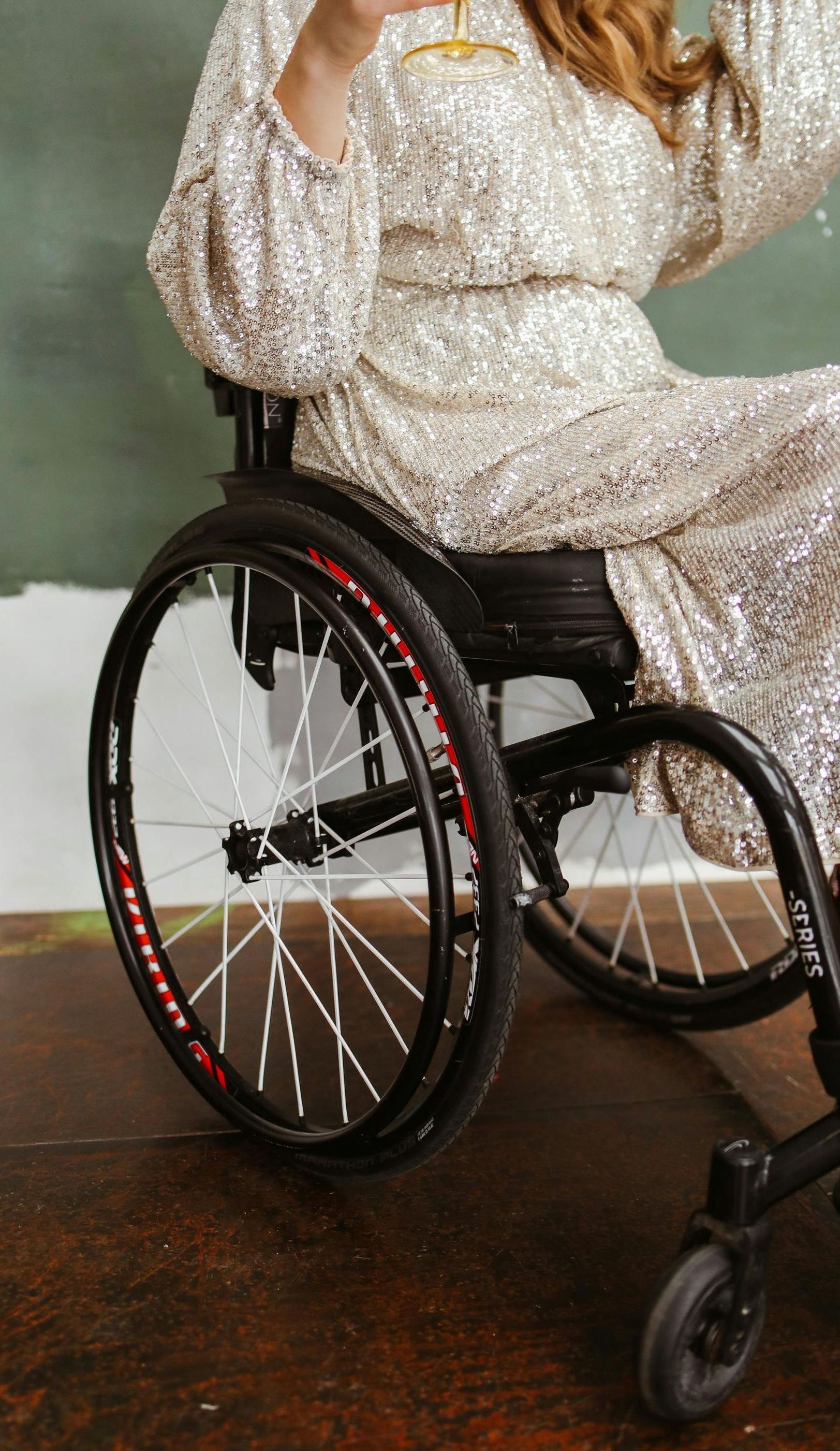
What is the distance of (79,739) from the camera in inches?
60.0

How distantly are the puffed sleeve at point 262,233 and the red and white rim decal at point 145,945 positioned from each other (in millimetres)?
496

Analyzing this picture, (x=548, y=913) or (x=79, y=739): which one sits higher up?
(x=79, y=739)

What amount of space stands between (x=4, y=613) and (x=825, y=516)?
1.13m

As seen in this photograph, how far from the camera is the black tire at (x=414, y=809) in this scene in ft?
2.47

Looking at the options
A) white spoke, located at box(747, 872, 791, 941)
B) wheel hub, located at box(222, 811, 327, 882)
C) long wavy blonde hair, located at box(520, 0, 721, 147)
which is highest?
long wavy blonde hair, located at box(520, 0, 721, 147)

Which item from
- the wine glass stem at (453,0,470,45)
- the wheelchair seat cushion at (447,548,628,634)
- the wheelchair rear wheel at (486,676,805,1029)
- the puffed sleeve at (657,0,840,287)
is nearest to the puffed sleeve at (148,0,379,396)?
the wine glass stem at (453,0,470,45)

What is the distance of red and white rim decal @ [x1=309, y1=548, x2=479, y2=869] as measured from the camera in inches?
29.9

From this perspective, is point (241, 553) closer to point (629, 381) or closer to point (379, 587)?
point (379, 587)

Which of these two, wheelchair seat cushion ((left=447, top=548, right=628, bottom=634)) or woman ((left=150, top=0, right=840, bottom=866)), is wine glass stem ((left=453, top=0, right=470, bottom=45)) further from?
wheelchair seat cushion ((left=447, top=548, right=628, bottom=634))

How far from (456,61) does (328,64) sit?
93 mm

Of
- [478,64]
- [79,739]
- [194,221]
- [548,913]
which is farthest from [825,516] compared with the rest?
[79,739]

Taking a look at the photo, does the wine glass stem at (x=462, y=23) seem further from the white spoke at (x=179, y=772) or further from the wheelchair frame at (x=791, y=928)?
the white spoke at (x=179, y=772)

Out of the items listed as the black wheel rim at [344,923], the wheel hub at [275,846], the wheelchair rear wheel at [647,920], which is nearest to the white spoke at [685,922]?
the wheelchair rear wheel at [647,920]

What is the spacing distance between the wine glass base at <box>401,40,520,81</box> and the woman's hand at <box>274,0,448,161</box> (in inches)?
1.3
